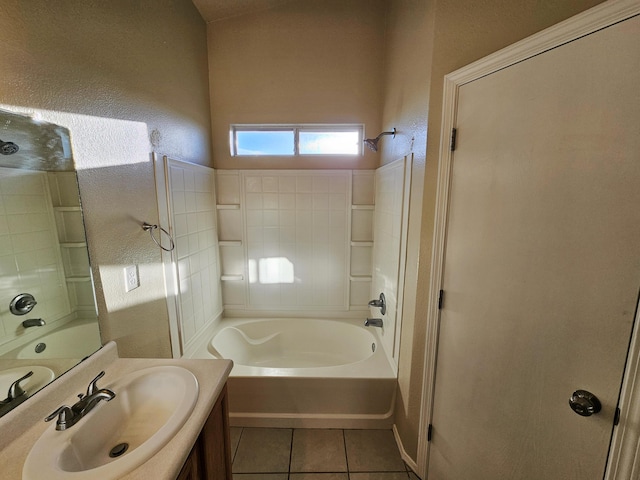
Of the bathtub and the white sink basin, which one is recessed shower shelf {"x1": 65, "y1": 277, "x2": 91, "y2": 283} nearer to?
the white sink basin

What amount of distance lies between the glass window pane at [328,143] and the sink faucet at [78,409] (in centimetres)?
220

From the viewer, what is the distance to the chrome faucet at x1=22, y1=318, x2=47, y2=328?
867mm

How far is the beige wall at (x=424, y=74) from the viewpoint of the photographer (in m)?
1.03

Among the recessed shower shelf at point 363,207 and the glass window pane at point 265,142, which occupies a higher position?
the glass window pane at point 265,142

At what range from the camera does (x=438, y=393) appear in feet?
4.50

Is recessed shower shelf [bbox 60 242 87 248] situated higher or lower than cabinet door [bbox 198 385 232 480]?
higher

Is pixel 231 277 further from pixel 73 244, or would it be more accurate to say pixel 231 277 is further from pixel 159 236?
pixel 73 244

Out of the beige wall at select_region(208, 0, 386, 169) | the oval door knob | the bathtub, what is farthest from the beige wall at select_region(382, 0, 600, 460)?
the oval door knob

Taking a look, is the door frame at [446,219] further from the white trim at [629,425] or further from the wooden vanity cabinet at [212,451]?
the wooden vanity cabinet at [212,451]

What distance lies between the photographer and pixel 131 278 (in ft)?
4.38

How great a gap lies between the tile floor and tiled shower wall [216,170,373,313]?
1095 mm

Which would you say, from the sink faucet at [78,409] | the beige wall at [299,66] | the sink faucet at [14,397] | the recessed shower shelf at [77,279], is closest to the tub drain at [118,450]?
the sink faucet at [78,409]

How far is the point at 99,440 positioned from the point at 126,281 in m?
0.68

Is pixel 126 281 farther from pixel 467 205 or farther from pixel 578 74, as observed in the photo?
pixel 578 74
